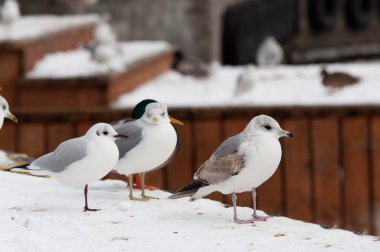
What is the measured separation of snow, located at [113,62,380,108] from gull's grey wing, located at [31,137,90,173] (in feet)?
20.3

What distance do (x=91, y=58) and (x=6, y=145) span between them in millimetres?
3085

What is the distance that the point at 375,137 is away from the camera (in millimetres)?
12680

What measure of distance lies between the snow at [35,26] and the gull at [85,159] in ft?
22.7

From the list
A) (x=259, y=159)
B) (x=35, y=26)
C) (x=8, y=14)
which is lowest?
(x=259, y=159)

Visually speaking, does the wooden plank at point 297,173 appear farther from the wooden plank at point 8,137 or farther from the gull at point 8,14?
the gull at point 8,14

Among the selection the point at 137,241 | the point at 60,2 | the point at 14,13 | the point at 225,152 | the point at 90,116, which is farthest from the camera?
the point at 60,2

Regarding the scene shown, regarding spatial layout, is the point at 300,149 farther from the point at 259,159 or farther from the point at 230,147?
the point at 259,159

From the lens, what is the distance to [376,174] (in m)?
12.6

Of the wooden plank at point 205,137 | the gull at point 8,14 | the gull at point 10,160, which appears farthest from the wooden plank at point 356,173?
the gull at point 8,14

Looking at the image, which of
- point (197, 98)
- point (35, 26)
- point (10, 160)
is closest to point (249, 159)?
point (10, 160)

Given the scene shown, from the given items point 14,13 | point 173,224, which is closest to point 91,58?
point 14,13

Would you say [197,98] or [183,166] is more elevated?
[197,98]

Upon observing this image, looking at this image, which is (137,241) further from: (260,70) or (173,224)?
(260,70)

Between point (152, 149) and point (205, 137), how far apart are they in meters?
5.29
